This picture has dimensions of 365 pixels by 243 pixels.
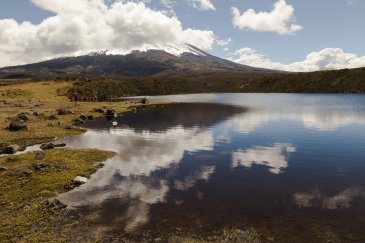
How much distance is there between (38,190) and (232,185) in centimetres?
1992

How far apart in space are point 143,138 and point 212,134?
45.8 feet

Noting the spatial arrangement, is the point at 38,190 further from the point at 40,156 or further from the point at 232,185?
the point at 232,185

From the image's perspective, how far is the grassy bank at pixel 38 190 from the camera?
25938 mm

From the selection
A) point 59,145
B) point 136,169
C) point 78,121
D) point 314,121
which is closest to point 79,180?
point 136,169

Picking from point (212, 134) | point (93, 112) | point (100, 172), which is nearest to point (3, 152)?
point (100, 172)

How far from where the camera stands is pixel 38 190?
3503cm

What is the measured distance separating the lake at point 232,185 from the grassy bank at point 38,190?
2.13m

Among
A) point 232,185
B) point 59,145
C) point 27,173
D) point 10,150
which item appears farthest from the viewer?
point 59,145

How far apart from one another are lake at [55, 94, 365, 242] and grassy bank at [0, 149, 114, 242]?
2130 mm

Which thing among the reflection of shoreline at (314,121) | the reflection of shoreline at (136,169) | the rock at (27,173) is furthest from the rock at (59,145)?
the reflection of shoreline at (314,121)

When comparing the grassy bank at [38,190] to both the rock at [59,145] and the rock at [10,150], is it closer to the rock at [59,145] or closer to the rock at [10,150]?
the rock at [10,150]

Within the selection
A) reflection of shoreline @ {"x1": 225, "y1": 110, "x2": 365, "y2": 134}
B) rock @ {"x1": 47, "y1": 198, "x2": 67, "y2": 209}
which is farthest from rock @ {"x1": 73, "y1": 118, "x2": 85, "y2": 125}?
rock @ {"x1": 47, "y1": 198, "x2": 67, "y2": 209}

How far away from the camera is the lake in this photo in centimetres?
2689

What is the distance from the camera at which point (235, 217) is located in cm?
2823
